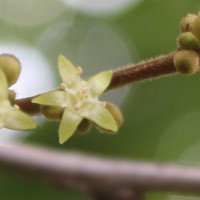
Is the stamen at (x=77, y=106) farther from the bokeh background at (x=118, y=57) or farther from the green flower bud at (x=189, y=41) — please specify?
the bokeh background at (x=118, y=57)

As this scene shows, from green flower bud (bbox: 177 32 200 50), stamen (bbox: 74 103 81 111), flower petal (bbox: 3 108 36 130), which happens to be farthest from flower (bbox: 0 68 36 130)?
green flower bud (bbox: 177 32 200 50)

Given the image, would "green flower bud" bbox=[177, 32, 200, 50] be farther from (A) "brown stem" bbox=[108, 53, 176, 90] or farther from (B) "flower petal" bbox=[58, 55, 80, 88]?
(B) "flower petal" bbox=[58, 55, 80, 88]

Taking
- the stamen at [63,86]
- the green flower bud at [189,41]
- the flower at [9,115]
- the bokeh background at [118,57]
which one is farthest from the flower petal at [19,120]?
the bokeh background at [118,57]

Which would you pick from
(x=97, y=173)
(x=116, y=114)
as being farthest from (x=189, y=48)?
(x=97, y=173)

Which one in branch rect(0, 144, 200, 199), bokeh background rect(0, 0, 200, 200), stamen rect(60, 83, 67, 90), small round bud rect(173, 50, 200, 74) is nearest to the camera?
branch rect(0, 144, 200, 199)

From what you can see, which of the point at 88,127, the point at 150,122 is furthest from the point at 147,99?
the point at 88,127

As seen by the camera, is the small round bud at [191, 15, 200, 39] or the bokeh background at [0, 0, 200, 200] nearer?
the small round bud at [191, 15, 200, 39]
